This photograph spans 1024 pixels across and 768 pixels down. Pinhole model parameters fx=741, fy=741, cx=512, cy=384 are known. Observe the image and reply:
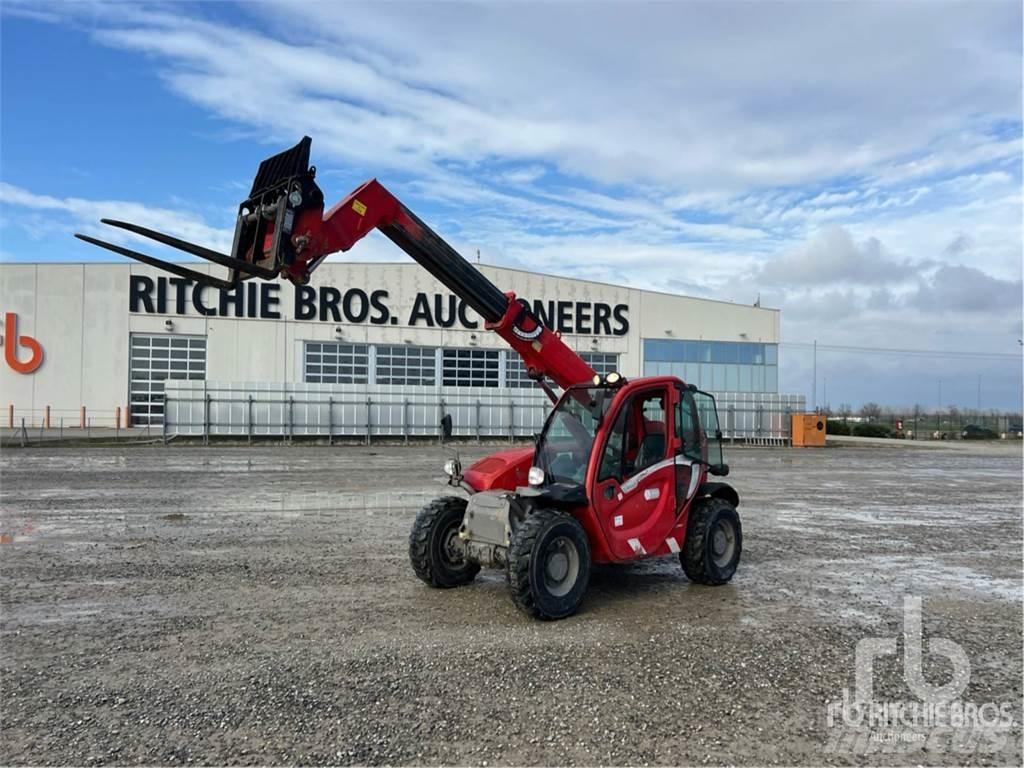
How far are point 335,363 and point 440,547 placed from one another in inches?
1298

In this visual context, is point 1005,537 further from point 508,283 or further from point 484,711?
point 508,283

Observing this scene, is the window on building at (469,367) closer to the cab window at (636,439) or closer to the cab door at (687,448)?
the cab door at (687,448)

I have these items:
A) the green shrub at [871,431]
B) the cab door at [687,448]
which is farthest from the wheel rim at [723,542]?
the green shrub at [871,431]

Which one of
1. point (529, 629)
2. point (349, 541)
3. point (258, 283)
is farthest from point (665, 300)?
point (529, 629)

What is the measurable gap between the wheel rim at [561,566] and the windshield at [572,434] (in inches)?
26.5

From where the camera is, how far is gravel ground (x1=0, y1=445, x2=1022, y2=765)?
427 cm

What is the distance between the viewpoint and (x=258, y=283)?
38781 millimetres

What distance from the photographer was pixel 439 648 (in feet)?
18.8

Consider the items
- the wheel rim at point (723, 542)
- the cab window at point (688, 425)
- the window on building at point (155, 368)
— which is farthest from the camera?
the window on building at point (155, 368)

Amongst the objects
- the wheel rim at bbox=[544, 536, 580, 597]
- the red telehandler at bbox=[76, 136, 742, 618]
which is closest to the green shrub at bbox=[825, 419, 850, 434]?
the red telehandler at bbox=[76, 136, 742, 618]

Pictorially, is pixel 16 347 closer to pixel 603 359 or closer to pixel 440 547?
pixel 603 359

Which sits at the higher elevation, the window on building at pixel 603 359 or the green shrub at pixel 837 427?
the window on building at pixel 603 359

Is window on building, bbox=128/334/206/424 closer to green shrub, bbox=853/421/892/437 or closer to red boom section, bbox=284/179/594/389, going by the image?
red boom section, bbox=284/179/594/389

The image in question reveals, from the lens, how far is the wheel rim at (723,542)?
26.5ft
